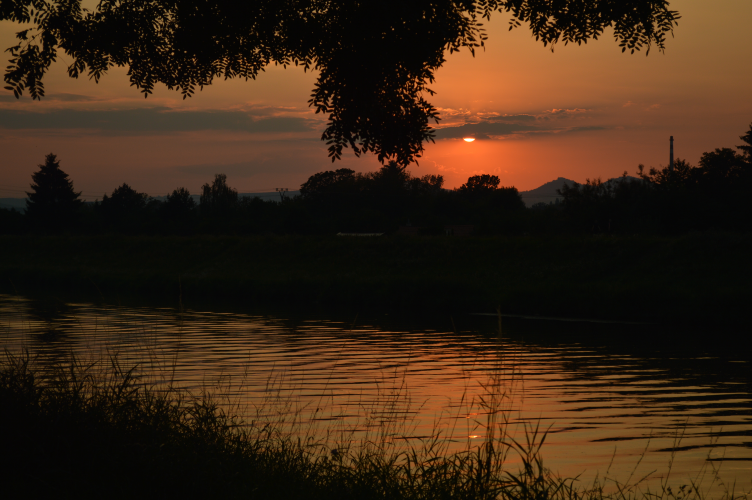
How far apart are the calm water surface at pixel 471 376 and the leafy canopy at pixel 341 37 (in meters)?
3.09

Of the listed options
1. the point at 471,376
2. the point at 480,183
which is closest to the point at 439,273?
the point at 471,376

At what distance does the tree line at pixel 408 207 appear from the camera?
186ft

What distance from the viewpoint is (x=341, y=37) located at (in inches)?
349

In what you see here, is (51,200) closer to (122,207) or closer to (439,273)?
(122,207)

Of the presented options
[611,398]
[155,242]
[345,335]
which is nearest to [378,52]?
[611,398]

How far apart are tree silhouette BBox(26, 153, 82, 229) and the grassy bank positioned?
36372mm

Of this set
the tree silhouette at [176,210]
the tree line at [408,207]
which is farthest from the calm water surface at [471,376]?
the tree silhouette at [176,210]

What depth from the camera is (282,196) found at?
422 feet

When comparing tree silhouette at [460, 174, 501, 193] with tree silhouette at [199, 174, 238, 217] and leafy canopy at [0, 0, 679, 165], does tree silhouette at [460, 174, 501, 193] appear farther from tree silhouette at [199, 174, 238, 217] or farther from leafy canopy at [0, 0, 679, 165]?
leafy canopy at [0, 0, 679, 165]

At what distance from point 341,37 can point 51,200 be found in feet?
346

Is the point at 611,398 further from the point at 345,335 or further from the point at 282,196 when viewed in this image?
the point at 282,196

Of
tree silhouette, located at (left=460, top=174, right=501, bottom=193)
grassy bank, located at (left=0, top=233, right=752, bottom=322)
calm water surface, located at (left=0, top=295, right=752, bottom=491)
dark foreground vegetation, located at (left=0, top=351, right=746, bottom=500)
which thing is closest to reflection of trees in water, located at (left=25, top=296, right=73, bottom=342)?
calm water surface, located at (left=0, top=295, right=752, bottom=491)

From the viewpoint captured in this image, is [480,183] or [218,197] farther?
[480,183]

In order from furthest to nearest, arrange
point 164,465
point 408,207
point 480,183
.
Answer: point 480,183 < point 408,207 < point 164,465
